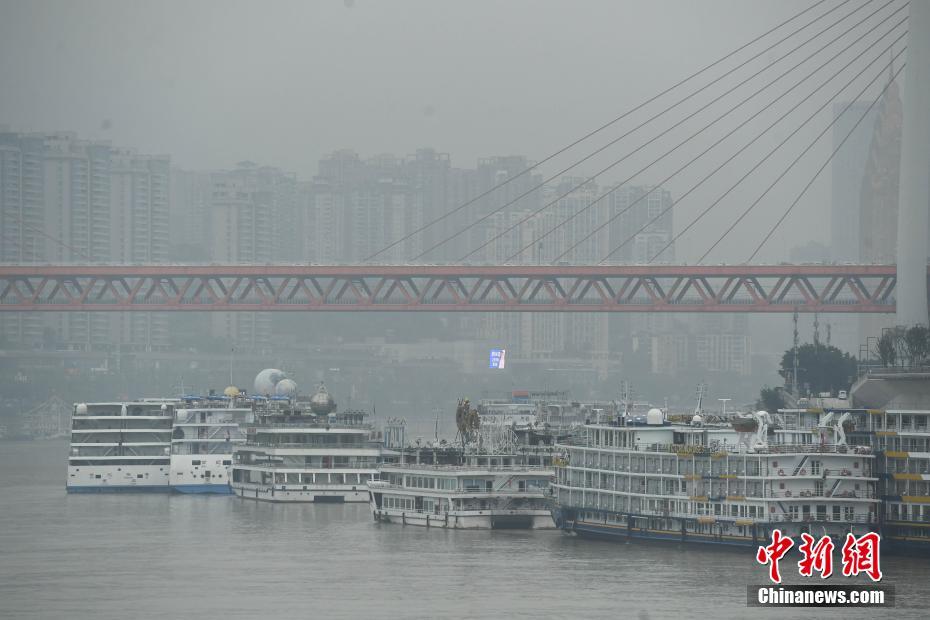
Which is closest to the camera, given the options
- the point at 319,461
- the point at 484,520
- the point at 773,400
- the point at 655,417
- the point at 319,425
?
the point at 655,417

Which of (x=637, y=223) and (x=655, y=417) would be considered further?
(x=637, y=223)

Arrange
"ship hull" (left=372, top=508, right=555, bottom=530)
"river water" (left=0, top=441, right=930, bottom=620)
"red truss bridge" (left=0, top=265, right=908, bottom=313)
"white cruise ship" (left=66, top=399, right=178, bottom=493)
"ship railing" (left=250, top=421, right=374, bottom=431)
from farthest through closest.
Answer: "red truss bridge" (left=0, top=265, right=908, bottom=313) < "white cruise ship" (left=66, top=399, right=178, bottom=493) < "ship railing" (left=250, top=421, right=374, bottom=431) < "ship hull" (left=372, top=508, right=555, bottom=530) < "river water" (left=0, top=441, right=930, bottom=620)

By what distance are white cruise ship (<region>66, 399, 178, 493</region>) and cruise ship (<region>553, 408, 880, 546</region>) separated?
53.5 ft

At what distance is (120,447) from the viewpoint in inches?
2277

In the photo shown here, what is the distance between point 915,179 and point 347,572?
34.5 metres

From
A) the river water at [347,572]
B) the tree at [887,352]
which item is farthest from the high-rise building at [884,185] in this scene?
the river water at [347,572]

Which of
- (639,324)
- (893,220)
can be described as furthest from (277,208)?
(893,220)

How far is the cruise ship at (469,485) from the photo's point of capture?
153 ft

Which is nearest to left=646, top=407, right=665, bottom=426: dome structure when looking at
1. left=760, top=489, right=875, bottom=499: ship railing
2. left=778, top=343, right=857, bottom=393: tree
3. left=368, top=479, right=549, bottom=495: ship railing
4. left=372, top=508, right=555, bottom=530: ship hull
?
left=368, top=479, right=549, bottom=495: ship railing

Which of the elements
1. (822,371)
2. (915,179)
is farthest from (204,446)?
(915,179)

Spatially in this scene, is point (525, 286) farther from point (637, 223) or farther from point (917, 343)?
point (637, 223)

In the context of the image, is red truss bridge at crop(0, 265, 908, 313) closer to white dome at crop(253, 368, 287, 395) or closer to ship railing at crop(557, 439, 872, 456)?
white dome at crop(253, 368, 287, 395)

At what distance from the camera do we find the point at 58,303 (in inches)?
3056

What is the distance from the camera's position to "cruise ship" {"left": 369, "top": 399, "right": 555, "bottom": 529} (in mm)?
46688
